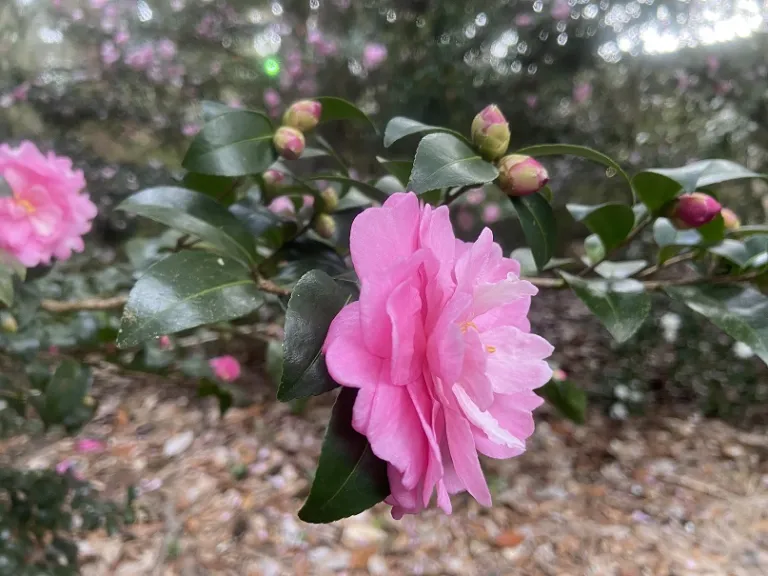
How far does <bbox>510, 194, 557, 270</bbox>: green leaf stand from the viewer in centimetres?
45

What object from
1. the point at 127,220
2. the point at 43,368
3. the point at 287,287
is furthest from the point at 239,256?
the point at 127,220

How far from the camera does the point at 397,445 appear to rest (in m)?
0.31

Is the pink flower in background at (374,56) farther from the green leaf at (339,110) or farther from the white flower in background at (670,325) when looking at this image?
the green leaf at (339,110)

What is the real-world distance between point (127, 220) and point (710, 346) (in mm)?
2883

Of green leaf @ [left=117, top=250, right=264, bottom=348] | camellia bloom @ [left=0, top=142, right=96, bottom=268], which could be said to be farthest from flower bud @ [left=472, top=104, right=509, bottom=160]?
camellia bloom @ [left=0, top=142, right=96, bottom=268]

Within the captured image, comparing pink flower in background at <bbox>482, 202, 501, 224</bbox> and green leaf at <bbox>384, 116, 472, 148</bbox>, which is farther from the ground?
green leaf at <bbox>384, 116, 472, 148</bbox>

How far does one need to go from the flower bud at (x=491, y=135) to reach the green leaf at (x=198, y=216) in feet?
0.76

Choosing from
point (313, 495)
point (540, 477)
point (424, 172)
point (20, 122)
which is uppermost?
point (424, 172)

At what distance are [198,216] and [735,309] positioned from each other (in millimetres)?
514

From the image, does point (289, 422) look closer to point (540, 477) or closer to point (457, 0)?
point (540, 477)

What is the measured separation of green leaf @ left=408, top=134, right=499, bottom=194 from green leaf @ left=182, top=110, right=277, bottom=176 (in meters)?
0.19

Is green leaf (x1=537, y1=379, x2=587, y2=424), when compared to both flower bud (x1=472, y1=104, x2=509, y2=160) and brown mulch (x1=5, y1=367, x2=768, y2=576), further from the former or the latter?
brown mulch (x1=5, y1=367, x2=768, y2=576)

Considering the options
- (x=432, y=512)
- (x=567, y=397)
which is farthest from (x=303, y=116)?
(x=432, y=512)

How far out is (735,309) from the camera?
51cm
